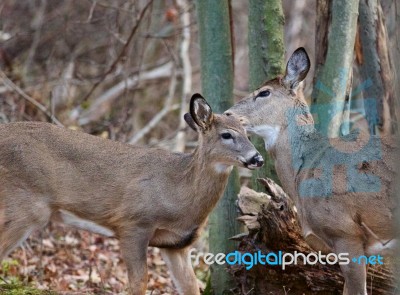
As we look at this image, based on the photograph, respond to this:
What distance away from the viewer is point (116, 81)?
1703 centimetres

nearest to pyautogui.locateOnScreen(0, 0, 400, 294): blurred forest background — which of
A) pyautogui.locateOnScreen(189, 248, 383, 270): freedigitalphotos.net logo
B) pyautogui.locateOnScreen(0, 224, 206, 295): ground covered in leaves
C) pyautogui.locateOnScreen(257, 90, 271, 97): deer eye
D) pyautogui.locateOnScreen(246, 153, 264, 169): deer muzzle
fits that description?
pyautogui.locateOnScreen(0, 224, 206, 295): ground covered in leaves

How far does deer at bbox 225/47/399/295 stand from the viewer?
7121 mm

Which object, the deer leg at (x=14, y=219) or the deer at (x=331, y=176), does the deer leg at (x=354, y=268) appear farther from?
the deer leg at (x=14, y=219)

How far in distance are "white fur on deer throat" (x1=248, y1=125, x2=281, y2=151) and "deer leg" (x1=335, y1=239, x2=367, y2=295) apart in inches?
57.2

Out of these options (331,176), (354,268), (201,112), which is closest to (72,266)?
(201,112)

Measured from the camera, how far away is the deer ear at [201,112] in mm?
8067

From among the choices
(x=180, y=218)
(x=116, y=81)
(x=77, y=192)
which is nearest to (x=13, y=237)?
(x=77, y=192)

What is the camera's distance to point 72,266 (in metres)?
11.2

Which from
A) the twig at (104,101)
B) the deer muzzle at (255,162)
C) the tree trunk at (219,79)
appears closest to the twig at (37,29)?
the twig at (104,101)

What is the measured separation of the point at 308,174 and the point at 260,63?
6.02 feet

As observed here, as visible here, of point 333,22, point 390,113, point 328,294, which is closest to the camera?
point 328,294

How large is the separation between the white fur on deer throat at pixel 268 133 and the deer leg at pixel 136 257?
1472 millimetres

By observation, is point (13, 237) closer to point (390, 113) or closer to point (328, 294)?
point (328, 294)

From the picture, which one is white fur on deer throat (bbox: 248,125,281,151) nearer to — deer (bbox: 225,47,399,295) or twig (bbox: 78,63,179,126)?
deer (bbox: 225,47,399,295)
